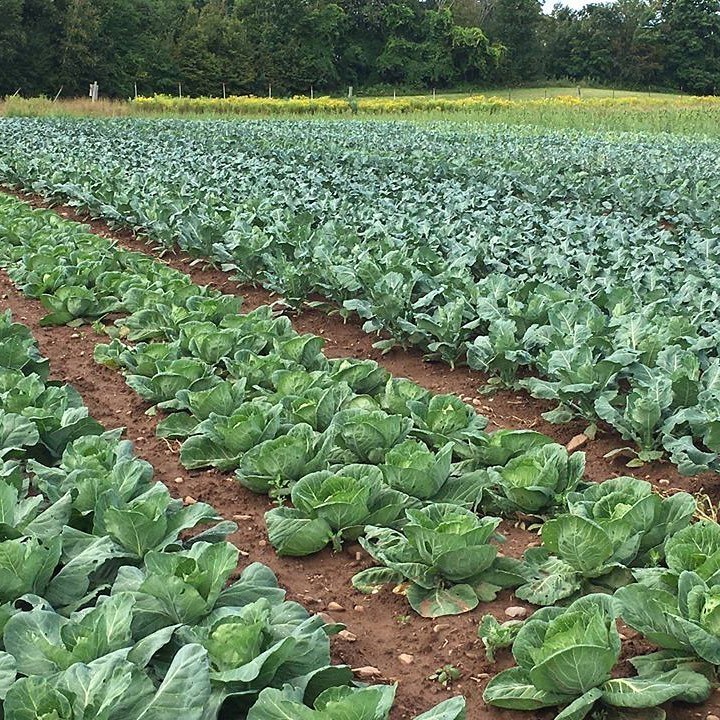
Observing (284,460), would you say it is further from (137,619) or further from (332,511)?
(137,619)

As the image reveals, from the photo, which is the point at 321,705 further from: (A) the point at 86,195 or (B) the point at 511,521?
(A) the point at 86,195

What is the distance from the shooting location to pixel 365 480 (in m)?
3.30

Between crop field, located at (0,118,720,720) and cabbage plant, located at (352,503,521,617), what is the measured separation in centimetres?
1

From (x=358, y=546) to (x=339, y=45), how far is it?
6391 centimetres

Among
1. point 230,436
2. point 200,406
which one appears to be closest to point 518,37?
point 200,406

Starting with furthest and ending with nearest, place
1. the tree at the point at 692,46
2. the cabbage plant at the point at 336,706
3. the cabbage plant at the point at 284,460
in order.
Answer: the tree at the point at 692,46, the cabbage plant at the point at 284,460, the cabbage plant at the point at 336,706

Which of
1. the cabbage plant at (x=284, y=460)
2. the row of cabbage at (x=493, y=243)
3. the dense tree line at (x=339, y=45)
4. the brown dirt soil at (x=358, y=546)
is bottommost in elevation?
the brown dirt soil at (x=358, y=546)

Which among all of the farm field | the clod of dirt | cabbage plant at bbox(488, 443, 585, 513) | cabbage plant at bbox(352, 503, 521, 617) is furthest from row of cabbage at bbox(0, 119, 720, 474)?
the farm field

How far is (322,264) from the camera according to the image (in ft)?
22.5

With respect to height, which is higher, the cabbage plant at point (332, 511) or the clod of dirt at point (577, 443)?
the cabbage plant at point (332, 511)

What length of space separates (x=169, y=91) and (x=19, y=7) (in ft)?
31.6

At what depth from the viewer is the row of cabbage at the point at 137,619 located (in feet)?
6.52

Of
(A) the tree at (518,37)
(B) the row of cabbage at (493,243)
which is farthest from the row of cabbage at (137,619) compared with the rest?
(A) the tree at (518,37)

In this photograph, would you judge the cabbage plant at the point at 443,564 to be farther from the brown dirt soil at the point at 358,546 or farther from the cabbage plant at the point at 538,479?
the cabbage plant at the point at 538,479
